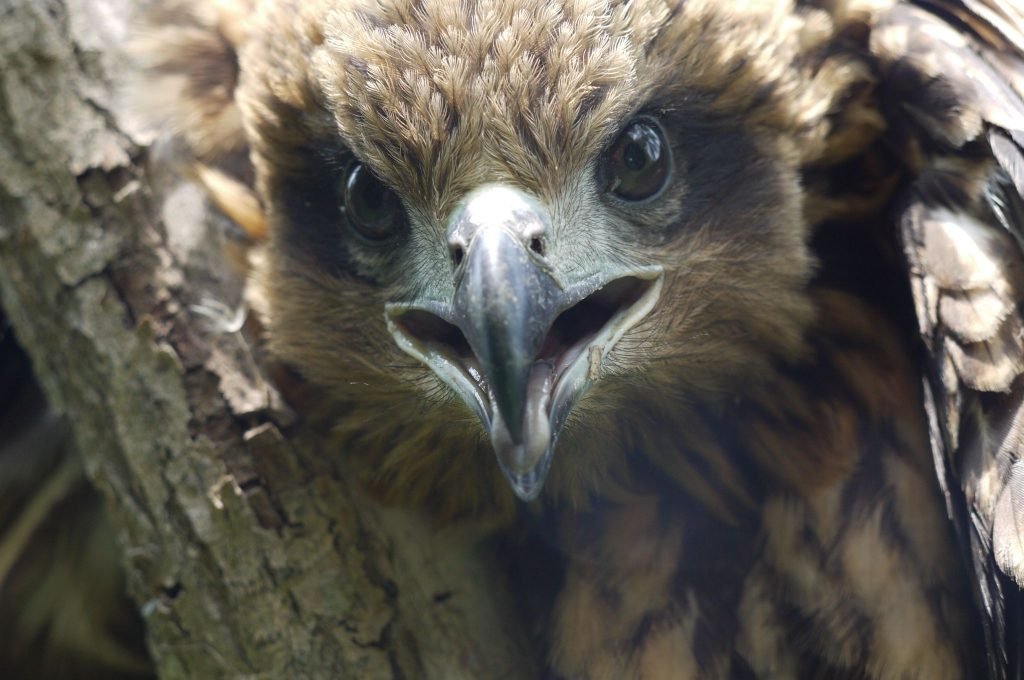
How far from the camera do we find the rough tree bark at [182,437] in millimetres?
2875

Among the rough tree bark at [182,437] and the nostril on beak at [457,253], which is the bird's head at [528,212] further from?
the rough tree bark at [182,437]

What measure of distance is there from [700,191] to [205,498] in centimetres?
130

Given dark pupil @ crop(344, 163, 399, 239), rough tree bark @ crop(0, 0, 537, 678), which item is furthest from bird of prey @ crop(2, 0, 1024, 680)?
rough tree bark @ crop(0, 0, 537, 678)

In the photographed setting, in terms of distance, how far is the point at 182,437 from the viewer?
2.97 meters

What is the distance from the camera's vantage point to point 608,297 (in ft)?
9.03

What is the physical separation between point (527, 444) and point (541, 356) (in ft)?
0.73

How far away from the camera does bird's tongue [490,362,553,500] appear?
238 cm

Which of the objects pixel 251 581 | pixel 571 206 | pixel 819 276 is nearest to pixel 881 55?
pixel 819 276

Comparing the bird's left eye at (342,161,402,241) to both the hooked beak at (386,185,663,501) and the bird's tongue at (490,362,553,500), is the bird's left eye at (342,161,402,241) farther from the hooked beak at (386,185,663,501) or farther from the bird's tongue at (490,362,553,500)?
the bird's tongue at (490,362,553,500)

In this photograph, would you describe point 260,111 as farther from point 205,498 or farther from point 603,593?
point 603,593

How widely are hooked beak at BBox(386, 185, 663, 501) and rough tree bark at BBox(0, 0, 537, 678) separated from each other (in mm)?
495

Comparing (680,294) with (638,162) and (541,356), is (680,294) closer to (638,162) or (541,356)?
(638,162)

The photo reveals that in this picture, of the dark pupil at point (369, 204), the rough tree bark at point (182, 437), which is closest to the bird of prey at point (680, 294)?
the dark pupil at point (369, 204)

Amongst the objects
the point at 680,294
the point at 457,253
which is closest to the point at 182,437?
the point at 457,253
